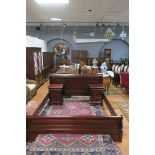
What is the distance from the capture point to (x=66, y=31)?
15.6m

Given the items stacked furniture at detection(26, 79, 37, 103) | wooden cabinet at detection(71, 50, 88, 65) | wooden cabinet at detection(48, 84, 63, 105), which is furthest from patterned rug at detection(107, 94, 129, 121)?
wooden cabinet at detection(71, 50, 88, 65)

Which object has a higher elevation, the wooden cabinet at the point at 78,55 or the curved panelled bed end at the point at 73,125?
the wooden cabinet at the point at 78,55

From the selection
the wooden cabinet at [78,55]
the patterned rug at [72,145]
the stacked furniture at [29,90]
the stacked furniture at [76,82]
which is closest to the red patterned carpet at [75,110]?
the stacked furniture at [76,82]

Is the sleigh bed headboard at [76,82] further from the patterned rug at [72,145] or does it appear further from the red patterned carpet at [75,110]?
the patterned rug at [72,145]

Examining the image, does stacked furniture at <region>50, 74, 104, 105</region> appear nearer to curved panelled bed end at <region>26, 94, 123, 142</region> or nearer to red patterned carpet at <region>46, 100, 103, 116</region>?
red patterned carpet at <region>46, 100, 103, 116</region>

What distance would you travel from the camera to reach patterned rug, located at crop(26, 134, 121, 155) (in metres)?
3.91

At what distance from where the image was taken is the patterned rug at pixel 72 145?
3914 millimetres

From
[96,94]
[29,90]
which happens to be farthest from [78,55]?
[96,94]

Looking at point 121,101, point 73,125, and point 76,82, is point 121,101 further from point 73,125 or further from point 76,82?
point 73,125
